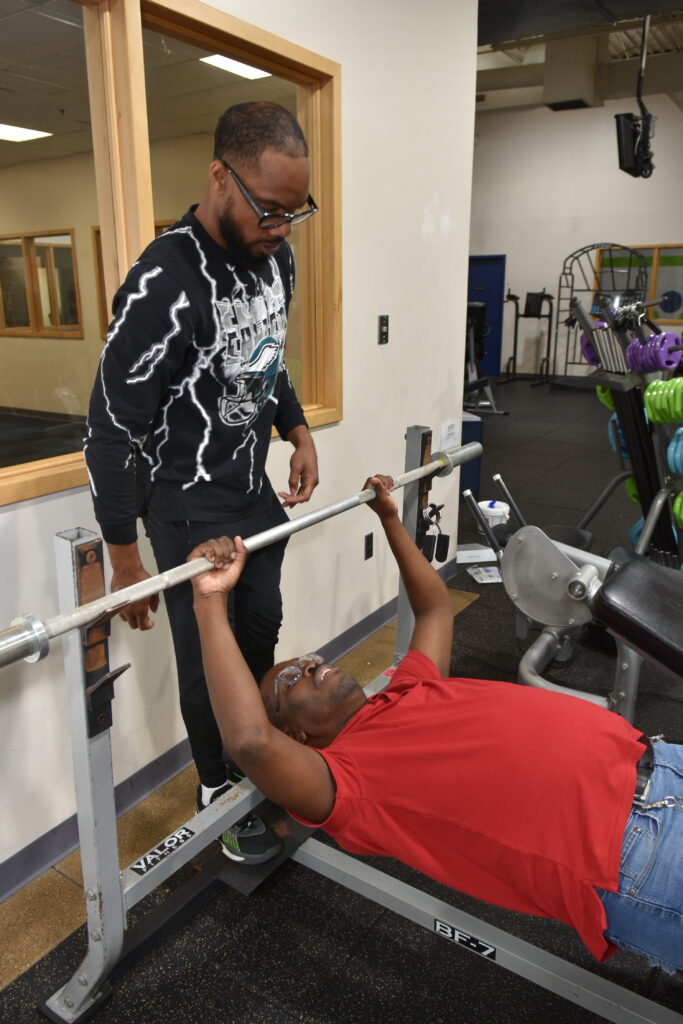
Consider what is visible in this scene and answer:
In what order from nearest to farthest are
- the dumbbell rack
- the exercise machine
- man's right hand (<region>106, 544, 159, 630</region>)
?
man's right hand (<region>106, 544, 159, 630</region>)
the dumbbell rack
the exercise machine

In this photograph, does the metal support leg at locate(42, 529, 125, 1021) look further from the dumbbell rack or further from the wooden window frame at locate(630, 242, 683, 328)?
the wooden window frame at locate(630, 242, 683, 328)

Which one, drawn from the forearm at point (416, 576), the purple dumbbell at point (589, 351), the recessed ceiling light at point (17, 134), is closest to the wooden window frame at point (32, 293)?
the recessed ceiling light at point (17, 134)

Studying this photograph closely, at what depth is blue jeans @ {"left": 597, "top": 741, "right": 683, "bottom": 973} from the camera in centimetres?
103

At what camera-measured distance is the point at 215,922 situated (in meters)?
1.66

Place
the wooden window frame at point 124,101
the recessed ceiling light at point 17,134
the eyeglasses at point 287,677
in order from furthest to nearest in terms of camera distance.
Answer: the recessed ceiling light at point 17,134, the wooden window frame at point 124,101, the eyeglasses at point 287,677

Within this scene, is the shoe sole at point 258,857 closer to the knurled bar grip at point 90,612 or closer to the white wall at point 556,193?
the knurled bar grip at point 90,612

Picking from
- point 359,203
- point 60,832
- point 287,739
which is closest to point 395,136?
point 359,203

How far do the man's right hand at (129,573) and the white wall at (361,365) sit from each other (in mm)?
349

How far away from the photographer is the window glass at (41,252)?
141 inches

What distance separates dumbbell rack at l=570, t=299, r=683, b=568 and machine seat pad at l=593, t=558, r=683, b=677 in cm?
123

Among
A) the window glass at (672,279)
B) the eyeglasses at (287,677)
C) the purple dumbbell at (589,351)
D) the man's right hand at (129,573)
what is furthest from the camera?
the window glass at (672,279)

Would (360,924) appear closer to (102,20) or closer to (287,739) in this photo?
(287,739)

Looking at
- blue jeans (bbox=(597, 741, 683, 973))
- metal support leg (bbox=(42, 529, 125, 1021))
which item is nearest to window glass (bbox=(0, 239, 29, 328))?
metal support leg (bbox=(42, 529, 125, 1021))

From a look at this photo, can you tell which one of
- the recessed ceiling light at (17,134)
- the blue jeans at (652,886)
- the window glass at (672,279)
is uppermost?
the recessed ceiling light at (17,134)
